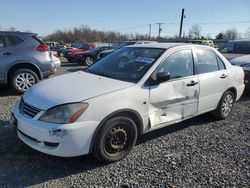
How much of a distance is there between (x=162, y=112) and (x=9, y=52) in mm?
4925

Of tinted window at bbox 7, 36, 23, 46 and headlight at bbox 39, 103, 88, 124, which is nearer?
headlight at bbox 39, 103, 88, 124

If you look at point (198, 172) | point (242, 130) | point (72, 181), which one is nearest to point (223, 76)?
point (242, 130)

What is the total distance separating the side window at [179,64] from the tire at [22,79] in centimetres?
448

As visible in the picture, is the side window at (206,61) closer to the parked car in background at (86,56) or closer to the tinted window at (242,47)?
the tinted window at (242,47)

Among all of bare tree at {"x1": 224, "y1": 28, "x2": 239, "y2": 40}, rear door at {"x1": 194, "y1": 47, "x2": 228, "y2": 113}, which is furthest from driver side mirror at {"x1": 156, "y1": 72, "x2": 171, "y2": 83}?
bare tree at {"x1": 224, "y1": 28, "x2": 239, "y2": 40}

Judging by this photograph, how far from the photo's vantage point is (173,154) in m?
3.97

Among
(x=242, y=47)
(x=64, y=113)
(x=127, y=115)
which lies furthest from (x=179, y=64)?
(x=242, y=47)

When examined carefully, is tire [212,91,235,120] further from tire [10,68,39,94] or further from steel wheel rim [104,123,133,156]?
tire [10,68,39,94]

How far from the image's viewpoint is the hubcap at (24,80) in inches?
286

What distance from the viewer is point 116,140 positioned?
11.9 feet

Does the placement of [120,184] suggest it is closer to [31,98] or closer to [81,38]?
[31,98]

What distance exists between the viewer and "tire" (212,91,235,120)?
17.6ft

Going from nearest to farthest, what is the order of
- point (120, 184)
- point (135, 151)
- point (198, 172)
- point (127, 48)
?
point (120, 184), point (198, 172), point (135, 151), point (127, 48)

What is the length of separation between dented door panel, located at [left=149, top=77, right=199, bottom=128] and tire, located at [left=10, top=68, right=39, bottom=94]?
458 centimetres
